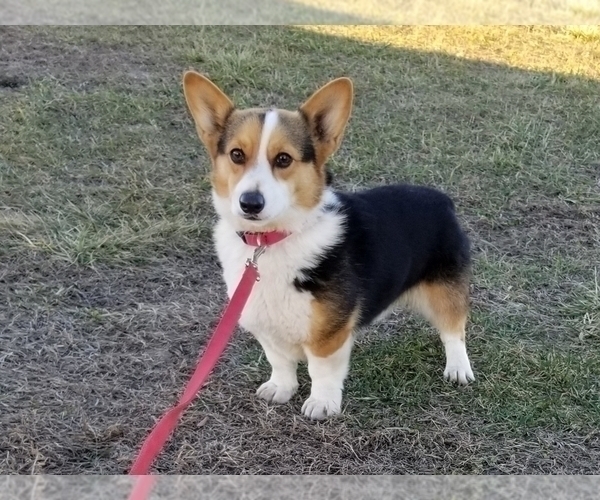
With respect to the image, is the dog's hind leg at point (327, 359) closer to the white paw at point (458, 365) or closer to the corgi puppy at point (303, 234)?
the corgi puppy at point (303, 234)

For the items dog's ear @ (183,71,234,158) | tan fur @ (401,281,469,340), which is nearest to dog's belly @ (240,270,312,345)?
dog's ear @ (183,71,234,158)

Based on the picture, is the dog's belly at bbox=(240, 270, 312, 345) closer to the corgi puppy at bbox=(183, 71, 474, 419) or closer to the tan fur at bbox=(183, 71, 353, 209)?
the corgi puppy at bbox=(183, 71, 474, 419)

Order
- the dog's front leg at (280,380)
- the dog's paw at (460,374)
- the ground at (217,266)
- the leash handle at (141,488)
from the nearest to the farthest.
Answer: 1. the leash handle at (141,488)
2. the ground at (217,266)
3. the dog's front leg at (280,380)
4. the dog's paw at (460,374)

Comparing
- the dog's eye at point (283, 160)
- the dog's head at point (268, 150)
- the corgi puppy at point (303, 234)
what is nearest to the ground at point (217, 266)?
the corgi puppy at point (303, 234)

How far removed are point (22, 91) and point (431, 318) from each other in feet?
12.7

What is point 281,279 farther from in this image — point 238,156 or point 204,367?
point 204,367

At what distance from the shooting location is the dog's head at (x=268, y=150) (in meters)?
2.24

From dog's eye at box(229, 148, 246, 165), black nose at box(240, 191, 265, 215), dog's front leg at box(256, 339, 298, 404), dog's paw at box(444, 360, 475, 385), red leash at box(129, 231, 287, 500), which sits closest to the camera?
red leash at box(129, 231, 287, 500)

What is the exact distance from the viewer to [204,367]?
188cm

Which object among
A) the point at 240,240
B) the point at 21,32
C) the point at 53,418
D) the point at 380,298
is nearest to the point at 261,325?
the point at 240,240

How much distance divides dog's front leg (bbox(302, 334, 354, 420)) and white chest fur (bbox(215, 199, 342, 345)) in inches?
5.1

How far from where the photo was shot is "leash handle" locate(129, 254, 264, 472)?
5.61 ft

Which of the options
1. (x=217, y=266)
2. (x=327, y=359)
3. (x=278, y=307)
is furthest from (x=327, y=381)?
(x=217, y=266)

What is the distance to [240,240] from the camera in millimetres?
2525
